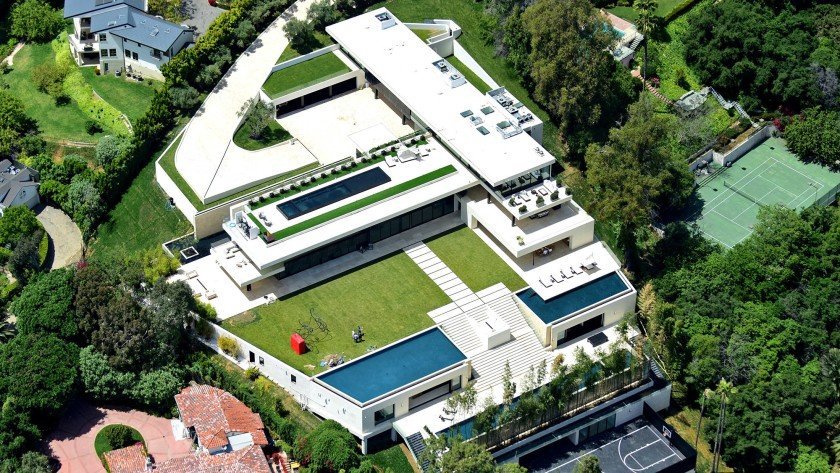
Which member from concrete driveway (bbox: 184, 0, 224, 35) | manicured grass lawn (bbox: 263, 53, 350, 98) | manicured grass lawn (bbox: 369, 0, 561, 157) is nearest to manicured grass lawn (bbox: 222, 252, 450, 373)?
manicured grass lawn (bbox: 263, 53, 350, 98)

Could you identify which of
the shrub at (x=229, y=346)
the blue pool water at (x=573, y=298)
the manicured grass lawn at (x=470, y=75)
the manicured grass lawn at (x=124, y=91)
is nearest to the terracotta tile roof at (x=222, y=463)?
the shrub at (x=229, y=346)


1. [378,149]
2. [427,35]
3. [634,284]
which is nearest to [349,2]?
[427,35]

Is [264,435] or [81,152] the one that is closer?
[264,435]

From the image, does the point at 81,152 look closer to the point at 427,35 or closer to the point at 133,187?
the point at 133,187

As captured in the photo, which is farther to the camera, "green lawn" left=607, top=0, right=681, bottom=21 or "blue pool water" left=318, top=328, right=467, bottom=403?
"green lawn" left=607, top=0, right=681, bottom=21

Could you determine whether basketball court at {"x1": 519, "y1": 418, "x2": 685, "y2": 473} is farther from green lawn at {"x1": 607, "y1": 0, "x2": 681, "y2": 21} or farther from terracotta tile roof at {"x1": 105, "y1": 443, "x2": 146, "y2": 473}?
green lawn at {"x1": 607, "y1": 0, "x2": 681, "y2": 21}

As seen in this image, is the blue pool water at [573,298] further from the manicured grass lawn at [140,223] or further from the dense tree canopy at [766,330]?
the manicured grass lawn at [140,223]

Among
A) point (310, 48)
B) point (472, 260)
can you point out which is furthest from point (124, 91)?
point (472, 260)
